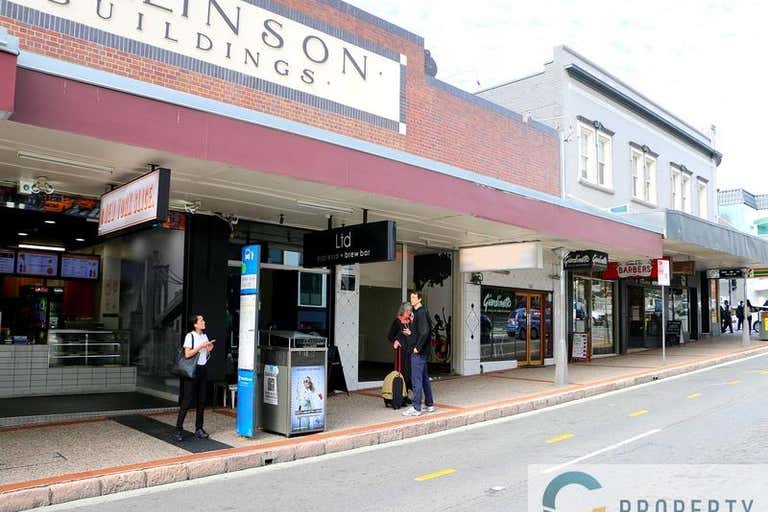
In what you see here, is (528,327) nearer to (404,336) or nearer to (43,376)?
(404,336)

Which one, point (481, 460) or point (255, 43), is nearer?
point (481, 460)

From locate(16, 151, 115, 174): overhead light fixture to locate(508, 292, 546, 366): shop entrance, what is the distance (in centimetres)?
1229

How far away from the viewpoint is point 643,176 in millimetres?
23422

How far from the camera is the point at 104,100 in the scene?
22.2ft

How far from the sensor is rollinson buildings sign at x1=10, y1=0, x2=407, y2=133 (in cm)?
980

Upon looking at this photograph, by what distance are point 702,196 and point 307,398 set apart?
81.2 feet

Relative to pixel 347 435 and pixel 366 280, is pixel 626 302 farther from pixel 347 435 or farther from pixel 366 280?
pixel 347 435

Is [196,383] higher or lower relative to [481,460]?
higher

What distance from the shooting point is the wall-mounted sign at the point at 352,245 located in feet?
32.4

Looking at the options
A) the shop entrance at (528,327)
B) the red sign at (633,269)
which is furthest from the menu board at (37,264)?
the red sign at (633,269)

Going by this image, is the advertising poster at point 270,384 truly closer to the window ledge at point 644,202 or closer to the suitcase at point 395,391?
the suitcase at point 395,391

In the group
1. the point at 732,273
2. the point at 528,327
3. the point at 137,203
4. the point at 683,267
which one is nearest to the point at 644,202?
the point at 683,267

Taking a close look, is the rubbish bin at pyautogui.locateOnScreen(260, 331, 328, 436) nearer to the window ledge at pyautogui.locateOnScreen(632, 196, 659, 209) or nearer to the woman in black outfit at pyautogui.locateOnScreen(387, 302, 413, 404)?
the woman in black outfit at pyautogui.locateOnScreen(387, 302, 413, 404)

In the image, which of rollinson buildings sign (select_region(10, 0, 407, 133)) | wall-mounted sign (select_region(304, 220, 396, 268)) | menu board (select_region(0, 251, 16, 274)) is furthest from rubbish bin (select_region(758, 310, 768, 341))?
menu board (select_region(0, 251, 16, 274))
